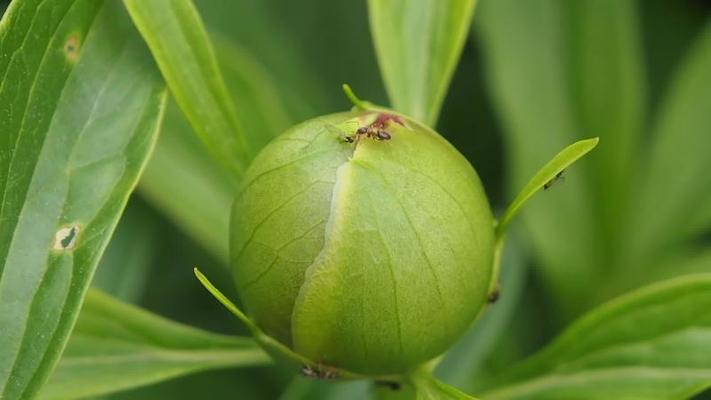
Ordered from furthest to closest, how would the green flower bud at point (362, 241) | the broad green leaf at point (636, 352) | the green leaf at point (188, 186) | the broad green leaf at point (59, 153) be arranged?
the green leaf at point (188, 186) < the broad green leaf at point (636, 352) < the broad green leaf at point (59, 153) < the green flower bud at point (362, 241)

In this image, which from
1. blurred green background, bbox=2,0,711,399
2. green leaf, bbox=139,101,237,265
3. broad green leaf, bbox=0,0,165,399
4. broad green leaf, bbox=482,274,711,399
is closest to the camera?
broad green leaf, bbox=0,0,165,399

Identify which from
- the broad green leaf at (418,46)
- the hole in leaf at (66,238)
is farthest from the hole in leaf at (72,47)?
the broad green leaf at (418,46)

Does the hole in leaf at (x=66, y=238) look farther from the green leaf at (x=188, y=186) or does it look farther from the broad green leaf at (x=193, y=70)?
the green leaf at (x=188, y=186)

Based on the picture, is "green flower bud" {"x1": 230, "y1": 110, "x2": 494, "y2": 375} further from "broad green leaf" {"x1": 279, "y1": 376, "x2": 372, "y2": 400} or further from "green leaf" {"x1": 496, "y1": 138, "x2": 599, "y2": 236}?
"broad green leaf" {"x1": 279, "y1": 376, "x2": 372, "y2": 400}

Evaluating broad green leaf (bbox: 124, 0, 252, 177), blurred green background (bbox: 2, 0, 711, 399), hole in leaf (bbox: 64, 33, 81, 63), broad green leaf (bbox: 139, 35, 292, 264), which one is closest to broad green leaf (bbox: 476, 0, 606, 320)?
blurred green background (bbox: 2, 0, 711, 399)

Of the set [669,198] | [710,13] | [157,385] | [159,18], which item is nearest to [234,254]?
[159,18]

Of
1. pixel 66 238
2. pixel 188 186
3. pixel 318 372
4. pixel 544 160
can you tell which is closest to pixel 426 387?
pixel 318 372

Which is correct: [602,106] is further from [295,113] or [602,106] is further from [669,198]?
[295,113]
